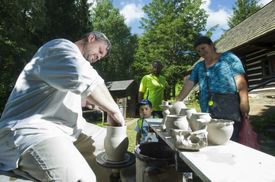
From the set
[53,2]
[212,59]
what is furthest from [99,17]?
[212,59]

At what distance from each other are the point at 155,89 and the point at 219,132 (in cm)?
413

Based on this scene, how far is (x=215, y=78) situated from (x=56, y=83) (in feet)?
6.71

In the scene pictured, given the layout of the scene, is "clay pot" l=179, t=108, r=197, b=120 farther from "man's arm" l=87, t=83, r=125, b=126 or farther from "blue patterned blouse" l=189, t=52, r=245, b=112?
"blue patterned blouse" l=189, t=52, r=245, b=112

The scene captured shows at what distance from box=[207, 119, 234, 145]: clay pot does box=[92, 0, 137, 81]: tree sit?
41.9 meters

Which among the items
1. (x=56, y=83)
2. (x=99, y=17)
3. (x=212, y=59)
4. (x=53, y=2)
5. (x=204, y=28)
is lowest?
(x=56, y=83)

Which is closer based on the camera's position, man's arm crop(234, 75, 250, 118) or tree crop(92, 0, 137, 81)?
man's arm crop(234, 75, 250, 118)

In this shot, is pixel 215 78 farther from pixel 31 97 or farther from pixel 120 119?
pixel 31 97

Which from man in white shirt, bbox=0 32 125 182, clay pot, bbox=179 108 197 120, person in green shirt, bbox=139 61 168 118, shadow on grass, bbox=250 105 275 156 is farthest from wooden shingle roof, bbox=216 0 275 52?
man in white shirt, bbox=0 32 125 182

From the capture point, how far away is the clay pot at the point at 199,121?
2150 millimetres

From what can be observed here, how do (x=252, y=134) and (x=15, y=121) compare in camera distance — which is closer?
(x=15, y=121)

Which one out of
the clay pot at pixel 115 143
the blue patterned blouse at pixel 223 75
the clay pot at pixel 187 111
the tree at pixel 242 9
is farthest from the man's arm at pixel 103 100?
the tree at pixel 242 9

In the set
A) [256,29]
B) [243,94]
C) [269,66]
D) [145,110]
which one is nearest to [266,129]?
[256,29]

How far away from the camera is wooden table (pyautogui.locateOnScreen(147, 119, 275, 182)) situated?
1387mm

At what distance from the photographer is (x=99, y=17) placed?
1802 inches
